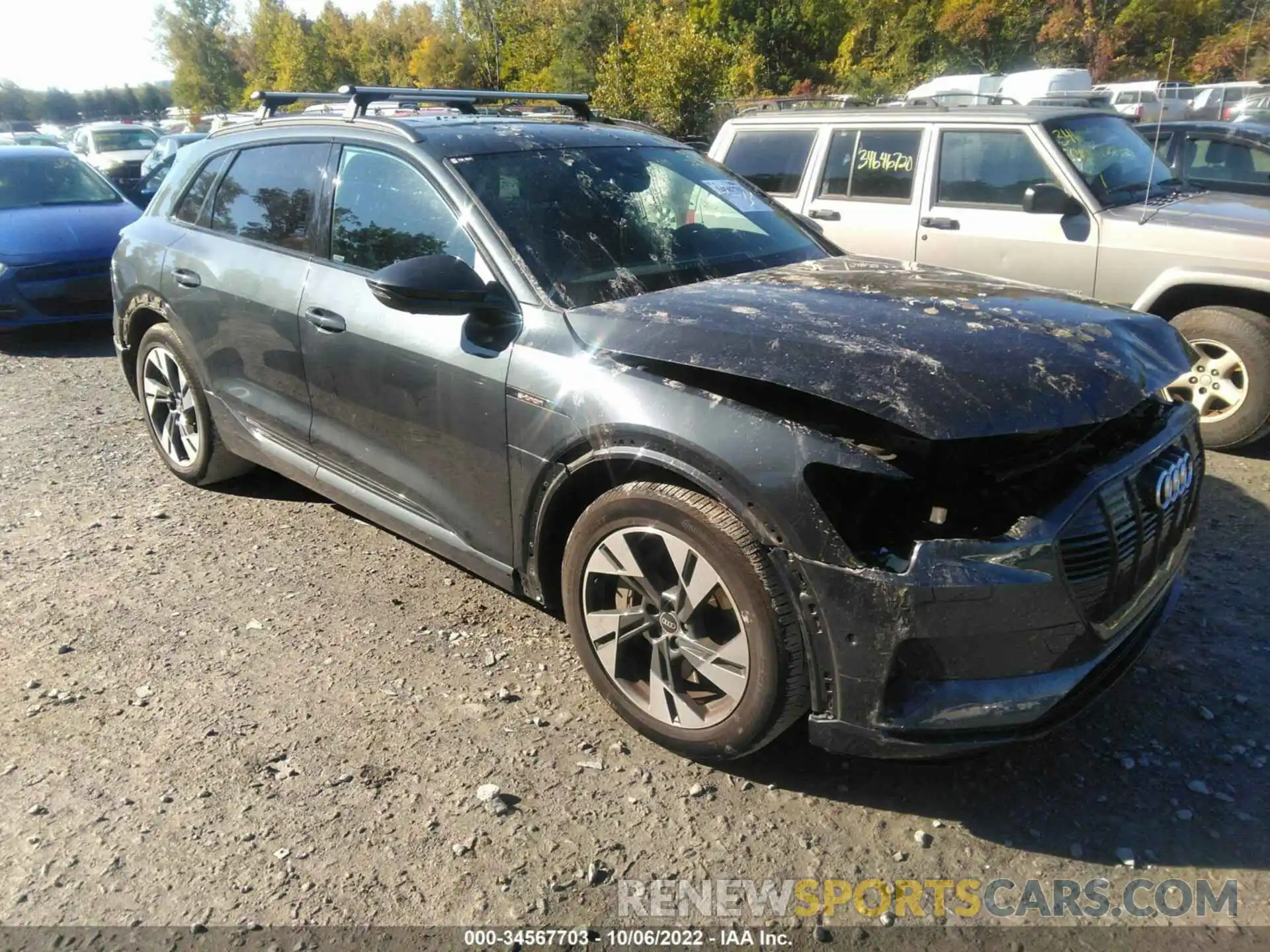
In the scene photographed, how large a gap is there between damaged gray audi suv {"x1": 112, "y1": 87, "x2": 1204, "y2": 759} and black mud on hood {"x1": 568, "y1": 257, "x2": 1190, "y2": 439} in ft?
0.04

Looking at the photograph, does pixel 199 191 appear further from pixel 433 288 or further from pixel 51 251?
pixel 51 251

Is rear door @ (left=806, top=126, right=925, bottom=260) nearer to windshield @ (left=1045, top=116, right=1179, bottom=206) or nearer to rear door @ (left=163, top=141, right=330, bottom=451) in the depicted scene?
windshield @ (left=1045, top=116, right=1179, bottom=206)

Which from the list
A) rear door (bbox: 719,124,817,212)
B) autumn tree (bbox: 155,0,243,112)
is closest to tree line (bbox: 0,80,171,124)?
autumn tree (bbox: 155,0,243,112)

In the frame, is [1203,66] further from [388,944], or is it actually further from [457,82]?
[388,944]

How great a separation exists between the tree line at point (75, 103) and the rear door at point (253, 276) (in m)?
86.4

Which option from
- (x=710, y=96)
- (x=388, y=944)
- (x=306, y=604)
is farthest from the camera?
(x=710, y=96)

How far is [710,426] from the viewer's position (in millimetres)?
2555

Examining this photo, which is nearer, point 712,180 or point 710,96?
point 712,180

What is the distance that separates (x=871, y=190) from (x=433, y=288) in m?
4.43

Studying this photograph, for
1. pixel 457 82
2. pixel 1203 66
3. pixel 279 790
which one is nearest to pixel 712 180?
pixel 279 790

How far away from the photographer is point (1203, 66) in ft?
110

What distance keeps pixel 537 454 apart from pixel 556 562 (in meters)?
0.42

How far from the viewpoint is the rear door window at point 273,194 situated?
394 cm

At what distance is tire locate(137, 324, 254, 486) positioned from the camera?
4688 millimetres
